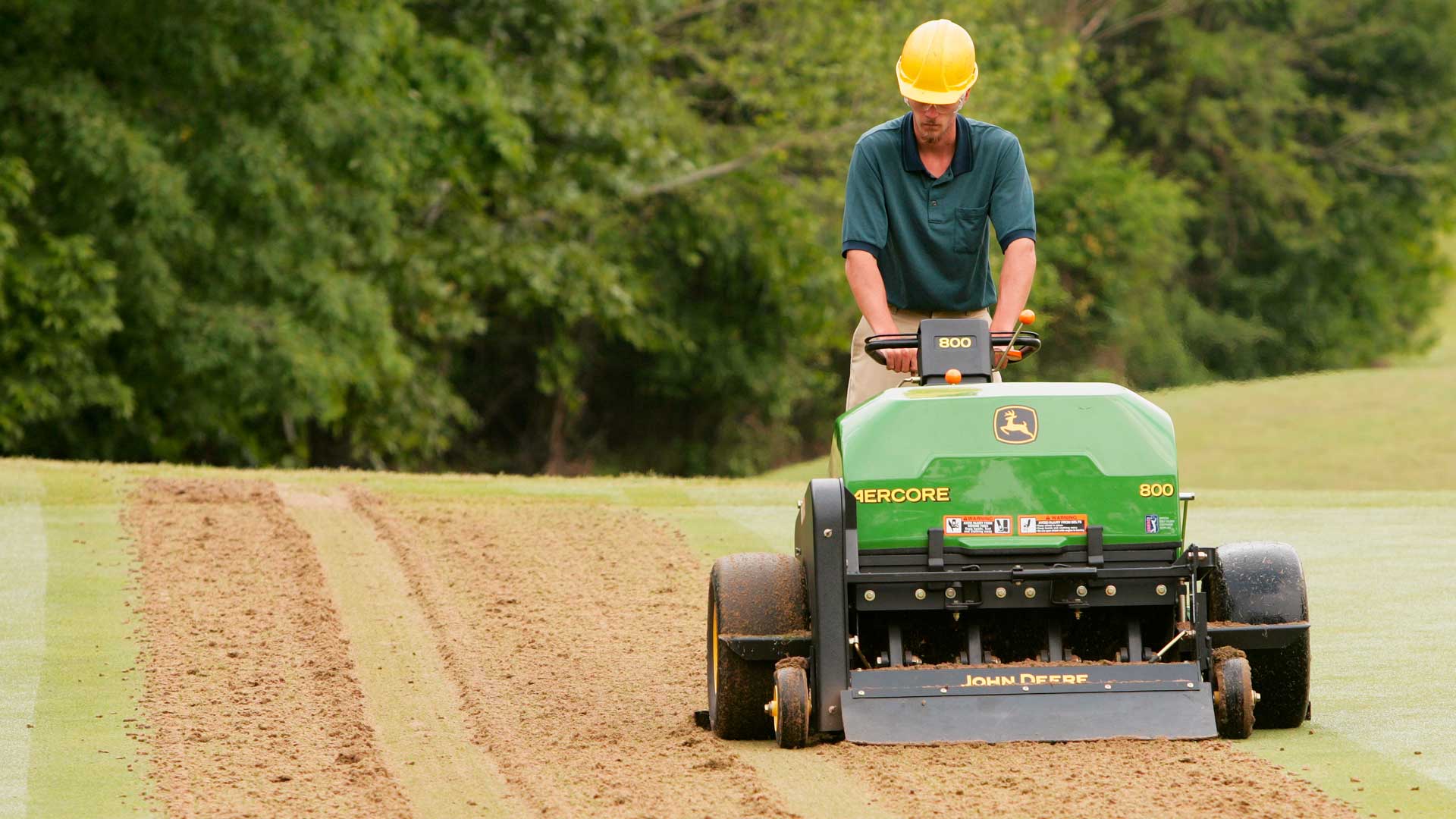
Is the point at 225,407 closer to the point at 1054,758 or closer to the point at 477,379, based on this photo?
the point at 477,379

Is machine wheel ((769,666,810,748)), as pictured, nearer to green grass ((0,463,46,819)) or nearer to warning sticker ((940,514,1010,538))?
warning sticker ((940,514,1010,538))

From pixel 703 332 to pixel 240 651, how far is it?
2296 centimetres

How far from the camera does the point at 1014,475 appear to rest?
5516mm

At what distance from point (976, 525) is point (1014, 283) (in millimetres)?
1200

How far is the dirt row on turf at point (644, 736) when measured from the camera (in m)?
5.01

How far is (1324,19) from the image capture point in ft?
146

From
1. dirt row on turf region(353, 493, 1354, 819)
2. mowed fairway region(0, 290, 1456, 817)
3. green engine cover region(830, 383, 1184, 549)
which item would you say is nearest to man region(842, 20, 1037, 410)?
green engine cover region(830, 383, 1184, 549)

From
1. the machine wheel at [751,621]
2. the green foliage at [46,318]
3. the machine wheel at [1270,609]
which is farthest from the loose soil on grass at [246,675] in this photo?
the green foliage at [46,318]

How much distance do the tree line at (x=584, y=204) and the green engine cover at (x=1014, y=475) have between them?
15.3 metres

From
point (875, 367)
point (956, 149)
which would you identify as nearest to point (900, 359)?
point (875, 367)

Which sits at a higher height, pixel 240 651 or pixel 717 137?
pixel 717 137

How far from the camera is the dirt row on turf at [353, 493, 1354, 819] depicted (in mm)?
5008

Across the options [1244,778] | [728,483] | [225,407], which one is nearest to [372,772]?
[1244,778]

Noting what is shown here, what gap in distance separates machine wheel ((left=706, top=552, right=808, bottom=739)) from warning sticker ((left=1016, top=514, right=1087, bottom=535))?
72 centimetres
